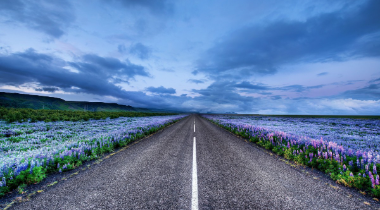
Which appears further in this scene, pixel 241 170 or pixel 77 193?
pixel 241 170

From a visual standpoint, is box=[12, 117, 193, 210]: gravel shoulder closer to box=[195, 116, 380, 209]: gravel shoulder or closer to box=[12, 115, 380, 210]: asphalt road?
box=[12, 115, 380, 210]: asphalt road

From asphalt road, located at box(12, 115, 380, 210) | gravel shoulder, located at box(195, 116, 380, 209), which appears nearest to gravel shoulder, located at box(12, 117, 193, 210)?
asphalt road, located at box(12, 115, 380, 210)

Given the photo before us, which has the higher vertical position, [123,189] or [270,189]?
[270,189]

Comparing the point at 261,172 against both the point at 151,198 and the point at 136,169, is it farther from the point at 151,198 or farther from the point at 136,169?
the point at 136,169

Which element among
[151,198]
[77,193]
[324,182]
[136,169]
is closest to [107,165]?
[136,169]

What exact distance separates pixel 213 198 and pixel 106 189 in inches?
121

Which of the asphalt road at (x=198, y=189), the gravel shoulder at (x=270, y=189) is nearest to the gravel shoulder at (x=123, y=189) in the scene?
the asphalt road at (x=198, y=189)

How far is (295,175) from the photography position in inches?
217

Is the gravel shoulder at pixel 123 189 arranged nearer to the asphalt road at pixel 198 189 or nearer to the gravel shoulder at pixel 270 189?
the asphalt road at pixel 198 189

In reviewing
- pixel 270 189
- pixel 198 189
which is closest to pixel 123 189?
pixel 198 189

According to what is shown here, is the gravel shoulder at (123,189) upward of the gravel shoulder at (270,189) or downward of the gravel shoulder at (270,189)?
downward

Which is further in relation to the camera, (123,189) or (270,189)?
(270,189)

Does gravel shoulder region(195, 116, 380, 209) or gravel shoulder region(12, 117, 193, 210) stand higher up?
gravel shoulder region(195, 116, 380, 209)

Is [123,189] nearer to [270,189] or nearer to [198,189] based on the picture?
[198,189]
